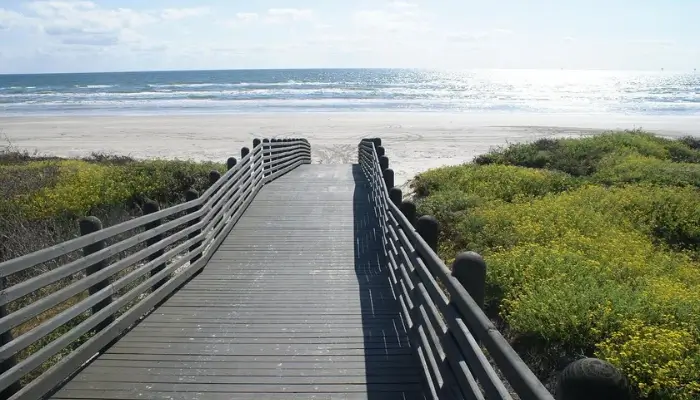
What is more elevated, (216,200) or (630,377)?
(216,200)

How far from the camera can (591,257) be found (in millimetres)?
9719

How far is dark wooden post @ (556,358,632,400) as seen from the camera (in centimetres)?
212

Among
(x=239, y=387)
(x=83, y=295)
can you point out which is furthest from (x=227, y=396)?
(x=83, y=295)

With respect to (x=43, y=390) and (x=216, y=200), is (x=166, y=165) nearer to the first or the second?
(x=216, y=200)

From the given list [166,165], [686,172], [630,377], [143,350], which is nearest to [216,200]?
[143,350]

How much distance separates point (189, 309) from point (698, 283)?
7.35m

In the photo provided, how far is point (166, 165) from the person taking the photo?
1914 centimetres

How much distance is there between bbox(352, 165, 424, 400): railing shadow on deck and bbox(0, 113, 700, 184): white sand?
13.0m

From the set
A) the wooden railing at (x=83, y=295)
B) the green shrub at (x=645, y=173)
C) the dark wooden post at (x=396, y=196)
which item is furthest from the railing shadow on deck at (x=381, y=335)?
the green shrub at (x=645, y=173)

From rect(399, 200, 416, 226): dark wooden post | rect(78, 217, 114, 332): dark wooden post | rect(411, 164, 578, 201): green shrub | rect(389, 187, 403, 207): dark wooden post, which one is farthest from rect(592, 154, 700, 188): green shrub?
rect(78, 217, 114, 332): dark wooden post

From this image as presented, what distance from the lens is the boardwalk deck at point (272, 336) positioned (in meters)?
4.73

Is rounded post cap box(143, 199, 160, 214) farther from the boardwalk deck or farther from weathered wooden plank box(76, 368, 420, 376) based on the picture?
weathered wooden plank box(76, 368, 420, 376)

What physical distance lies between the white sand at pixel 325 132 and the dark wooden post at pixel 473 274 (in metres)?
17.3

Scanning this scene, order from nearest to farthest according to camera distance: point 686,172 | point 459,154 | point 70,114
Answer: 1. point 686,172
2. point 459,154
3. point 70,114
